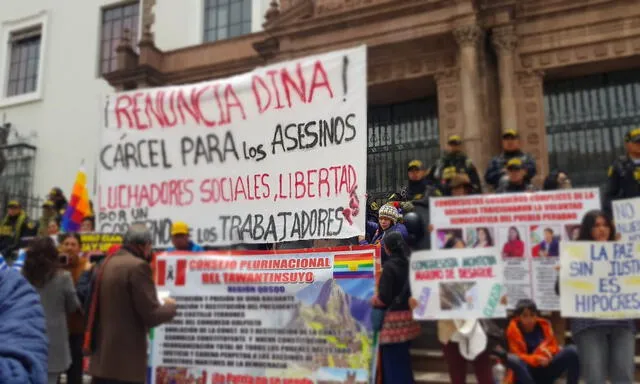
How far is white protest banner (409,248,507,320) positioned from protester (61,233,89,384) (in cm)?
326

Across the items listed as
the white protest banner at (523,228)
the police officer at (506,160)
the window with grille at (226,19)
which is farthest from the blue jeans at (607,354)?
Result: the window with grille at (226,19)

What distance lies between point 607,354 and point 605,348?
0.05 m

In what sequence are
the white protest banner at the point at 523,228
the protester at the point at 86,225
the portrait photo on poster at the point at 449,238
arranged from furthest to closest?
the protester at the point at 86,225 < the white protest banner at the point at 523,228 < the portrait photo on poster at the point at 449,238

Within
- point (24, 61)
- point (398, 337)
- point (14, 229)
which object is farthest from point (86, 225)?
point (24, 61)

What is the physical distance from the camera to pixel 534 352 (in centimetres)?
529

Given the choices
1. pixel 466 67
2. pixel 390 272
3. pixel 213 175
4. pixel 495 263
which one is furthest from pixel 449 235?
pixel 466 67

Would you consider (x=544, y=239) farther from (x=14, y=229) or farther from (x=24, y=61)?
(x=24, y=61)

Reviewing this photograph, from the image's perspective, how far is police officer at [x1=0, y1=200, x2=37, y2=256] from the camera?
949cm

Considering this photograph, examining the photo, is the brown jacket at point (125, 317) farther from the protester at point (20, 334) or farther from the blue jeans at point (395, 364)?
the protester at point (20, 334)

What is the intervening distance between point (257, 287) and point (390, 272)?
98cm

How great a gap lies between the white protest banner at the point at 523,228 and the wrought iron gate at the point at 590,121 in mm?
5215

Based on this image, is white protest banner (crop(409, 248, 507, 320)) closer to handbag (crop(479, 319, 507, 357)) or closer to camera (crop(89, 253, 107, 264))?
handbag (crop(479, 319, 507, 357))

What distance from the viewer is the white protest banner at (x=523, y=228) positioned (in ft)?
19.0

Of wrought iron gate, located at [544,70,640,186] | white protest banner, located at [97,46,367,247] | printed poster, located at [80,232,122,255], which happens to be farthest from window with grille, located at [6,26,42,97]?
white protest banner, located at [97,46,367,247]
